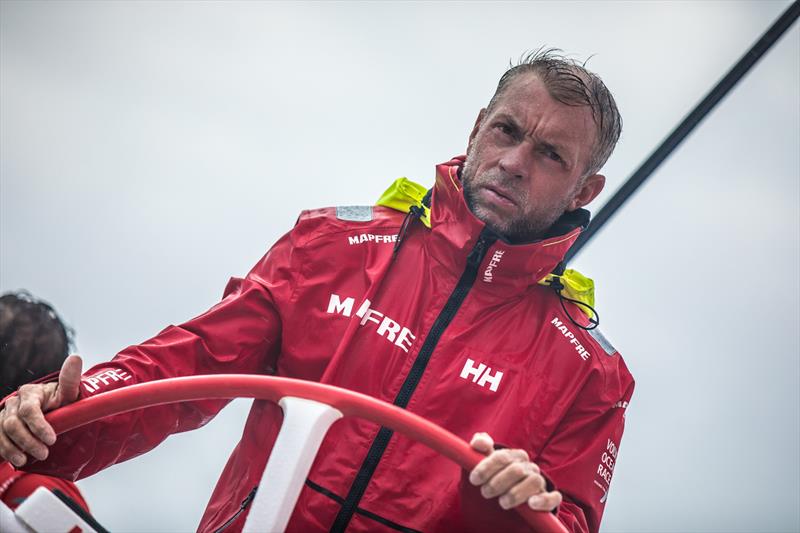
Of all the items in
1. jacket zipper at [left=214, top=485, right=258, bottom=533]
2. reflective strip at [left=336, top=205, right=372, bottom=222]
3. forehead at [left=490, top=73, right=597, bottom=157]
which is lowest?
jacket zipper at [left=214, top=485, right=258, bottom=533]

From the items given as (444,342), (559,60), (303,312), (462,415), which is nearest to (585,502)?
(462,415)

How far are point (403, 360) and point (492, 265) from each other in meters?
0.25

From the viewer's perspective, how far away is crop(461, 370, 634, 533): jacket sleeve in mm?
1412

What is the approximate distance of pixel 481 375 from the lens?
1412 millimetres

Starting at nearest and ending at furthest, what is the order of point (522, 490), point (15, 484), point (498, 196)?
1. point (522, 490)
2. point (15, 484)
3. point (498, 196)

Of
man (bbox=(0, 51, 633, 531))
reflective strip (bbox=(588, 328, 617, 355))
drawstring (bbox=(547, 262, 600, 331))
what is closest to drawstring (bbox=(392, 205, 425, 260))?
man (bbox=(0, 51, 633, 531))

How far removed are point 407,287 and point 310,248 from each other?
209 mm

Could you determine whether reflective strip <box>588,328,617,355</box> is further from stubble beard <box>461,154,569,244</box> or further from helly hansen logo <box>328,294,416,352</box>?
helly hansen logo <box>328,294,416,352</box>

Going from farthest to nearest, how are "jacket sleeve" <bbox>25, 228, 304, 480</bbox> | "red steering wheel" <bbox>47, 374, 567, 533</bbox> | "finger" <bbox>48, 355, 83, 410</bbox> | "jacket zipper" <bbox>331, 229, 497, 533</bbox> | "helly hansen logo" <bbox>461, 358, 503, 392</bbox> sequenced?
"helly hansen logo" <bbox>461, 358, 503, 392</bbox> → "jacket zipper" <bbox>331, 229, 497, 533</bbox> → "jacket sleeve" <bbox>25, 228, 304, 480</bbox> → "finger" <bbox>48, 355, 83, 410</bbox> → "red steering wheel" <bbox>47, 374, 567, 533</bbox>

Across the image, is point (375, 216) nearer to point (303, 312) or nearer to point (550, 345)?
point (303, 312)

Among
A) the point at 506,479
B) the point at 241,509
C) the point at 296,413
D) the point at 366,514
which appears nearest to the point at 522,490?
the point at 506,479

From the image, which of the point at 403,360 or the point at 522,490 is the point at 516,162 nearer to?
the point at 403,360

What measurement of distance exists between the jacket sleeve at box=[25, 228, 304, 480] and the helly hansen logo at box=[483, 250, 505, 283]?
1.24 ft

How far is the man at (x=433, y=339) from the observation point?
1.30 metres
